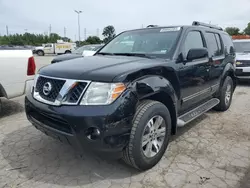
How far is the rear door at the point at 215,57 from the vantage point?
4.37 metres

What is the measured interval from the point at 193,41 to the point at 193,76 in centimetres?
63

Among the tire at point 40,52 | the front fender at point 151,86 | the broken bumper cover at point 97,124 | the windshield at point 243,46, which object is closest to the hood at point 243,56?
the windshield at point 243,46

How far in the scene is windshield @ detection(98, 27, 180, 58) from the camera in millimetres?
3467

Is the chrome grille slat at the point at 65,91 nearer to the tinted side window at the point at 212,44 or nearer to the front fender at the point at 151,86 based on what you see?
the front fender at the point at 151,86

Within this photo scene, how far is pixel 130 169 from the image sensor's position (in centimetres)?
294

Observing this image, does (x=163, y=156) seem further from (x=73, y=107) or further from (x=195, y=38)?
(x=195, y=38)

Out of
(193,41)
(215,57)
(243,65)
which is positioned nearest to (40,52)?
(243,65)

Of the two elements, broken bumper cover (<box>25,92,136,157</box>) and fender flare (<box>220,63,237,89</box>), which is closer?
broken bumper cover (<box>25,92,136,157</box>)

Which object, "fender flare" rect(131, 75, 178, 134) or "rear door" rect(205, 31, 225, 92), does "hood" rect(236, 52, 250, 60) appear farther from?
"fender flare" rect(131, 75, 178, 134)

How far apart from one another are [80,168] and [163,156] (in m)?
1.13

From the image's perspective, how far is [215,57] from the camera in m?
4.54

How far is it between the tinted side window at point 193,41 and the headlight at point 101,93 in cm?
161

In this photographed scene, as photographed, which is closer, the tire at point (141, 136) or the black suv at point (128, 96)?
the black suv at point (128, 96)

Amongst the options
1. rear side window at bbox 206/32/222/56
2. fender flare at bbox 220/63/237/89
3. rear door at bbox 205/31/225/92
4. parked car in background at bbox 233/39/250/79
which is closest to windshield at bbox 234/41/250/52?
parked car in background at bbox 233/39/250/79
